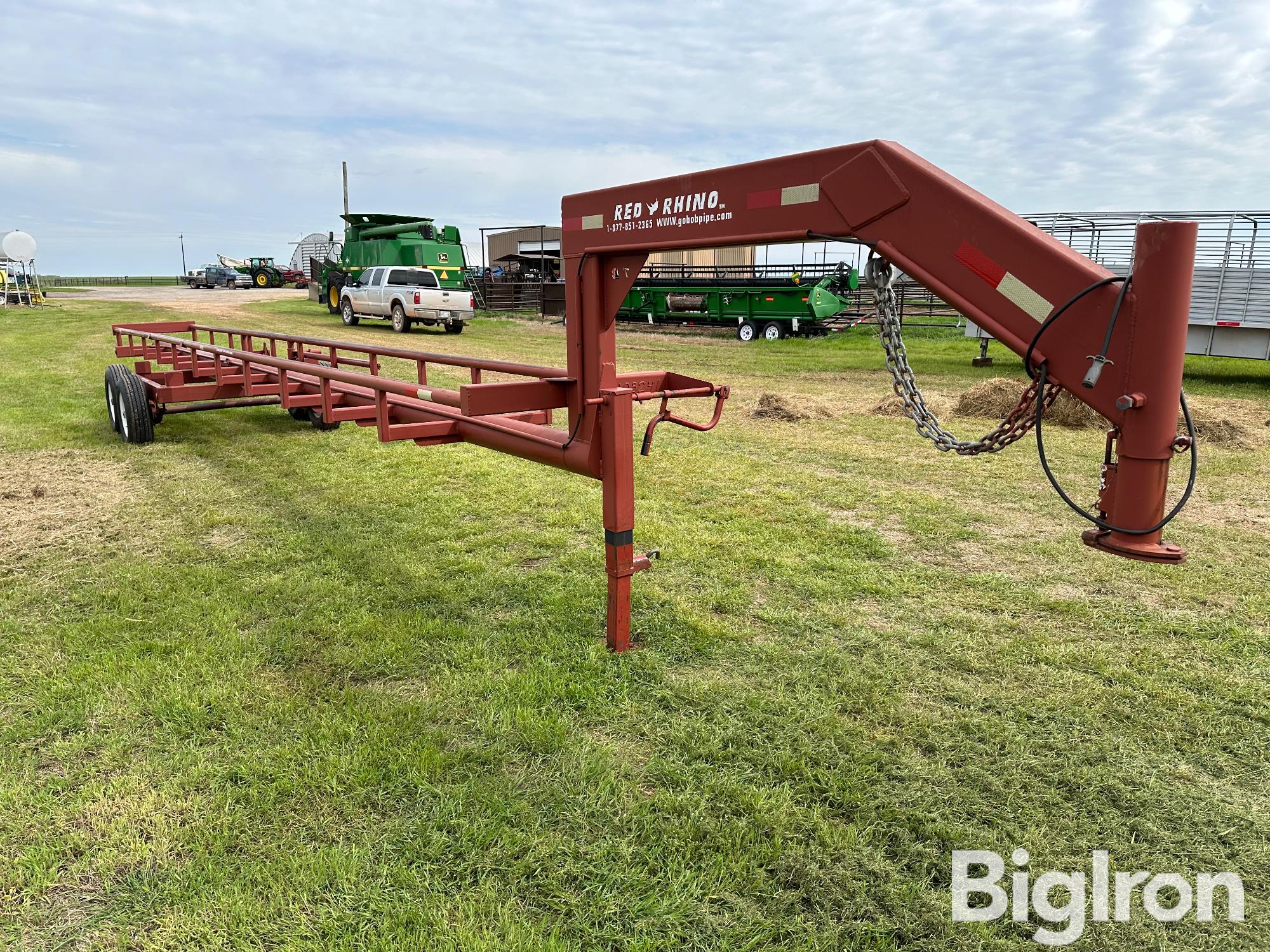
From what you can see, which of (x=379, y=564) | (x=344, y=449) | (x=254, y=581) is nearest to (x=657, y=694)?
(x=379, y=564)

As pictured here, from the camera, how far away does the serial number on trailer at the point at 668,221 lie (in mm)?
3207

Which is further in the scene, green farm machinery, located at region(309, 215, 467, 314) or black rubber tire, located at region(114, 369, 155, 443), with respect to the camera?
green farm machinery, located at region(309, 215, 467, 314)

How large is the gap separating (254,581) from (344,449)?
138 inches

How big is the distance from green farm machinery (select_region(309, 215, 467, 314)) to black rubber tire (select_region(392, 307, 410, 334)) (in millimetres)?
1569

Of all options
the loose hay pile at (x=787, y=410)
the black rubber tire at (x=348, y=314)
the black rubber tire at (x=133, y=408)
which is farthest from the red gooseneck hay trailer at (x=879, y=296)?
the black rubber tire at (x=348, y=314)

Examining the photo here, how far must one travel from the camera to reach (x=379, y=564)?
16.0 feet

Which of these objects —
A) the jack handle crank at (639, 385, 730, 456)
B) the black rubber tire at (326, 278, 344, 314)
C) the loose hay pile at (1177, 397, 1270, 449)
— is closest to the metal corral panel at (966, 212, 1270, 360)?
the loose hay pile at (1177, 397, 1270, 449)

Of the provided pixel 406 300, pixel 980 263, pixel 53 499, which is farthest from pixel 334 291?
pixel 980 263

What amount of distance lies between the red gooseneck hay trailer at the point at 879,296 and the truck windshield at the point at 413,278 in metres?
18.0

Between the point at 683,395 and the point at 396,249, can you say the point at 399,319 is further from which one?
the point at 683,395

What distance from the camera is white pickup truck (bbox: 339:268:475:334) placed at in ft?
69.9

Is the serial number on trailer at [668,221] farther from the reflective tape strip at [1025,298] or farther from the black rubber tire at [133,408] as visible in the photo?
the black rubber tire at [133,408]

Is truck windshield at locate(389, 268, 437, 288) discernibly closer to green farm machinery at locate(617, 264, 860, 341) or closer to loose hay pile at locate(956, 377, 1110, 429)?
green farm machinery at locate(617, 264, 860, 341)

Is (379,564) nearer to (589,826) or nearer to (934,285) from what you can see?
(589,826)
